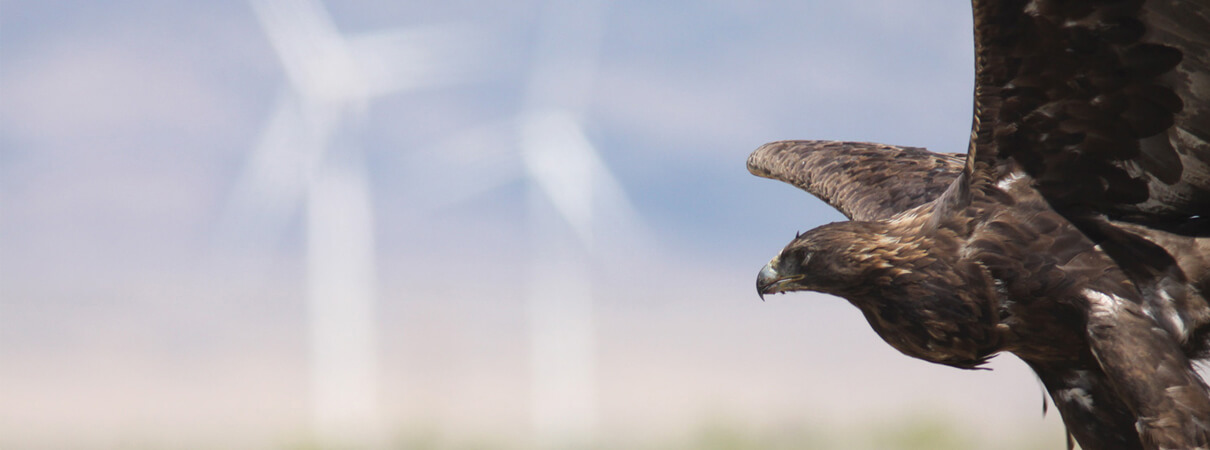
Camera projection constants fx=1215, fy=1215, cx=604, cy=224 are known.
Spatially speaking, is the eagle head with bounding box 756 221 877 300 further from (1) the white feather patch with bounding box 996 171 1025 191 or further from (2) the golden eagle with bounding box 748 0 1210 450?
(1) the white feather patch with bounding box 996 171 1025 191

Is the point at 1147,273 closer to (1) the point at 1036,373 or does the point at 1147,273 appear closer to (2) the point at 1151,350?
(2) the point at 1151,350

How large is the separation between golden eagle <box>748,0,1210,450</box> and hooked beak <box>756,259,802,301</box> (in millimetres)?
11

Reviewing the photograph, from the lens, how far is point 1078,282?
5.84 m

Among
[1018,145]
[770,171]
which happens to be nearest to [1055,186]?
[1018,145]

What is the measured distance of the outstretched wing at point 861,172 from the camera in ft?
29.0

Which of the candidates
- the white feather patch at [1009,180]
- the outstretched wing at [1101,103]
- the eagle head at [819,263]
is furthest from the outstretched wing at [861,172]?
the outstretched wing at [1101,103]

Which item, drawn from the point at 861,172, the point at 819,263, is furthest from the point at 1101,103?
the point at 861,172

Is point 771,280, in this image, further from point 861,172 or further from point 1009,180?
point 861,172

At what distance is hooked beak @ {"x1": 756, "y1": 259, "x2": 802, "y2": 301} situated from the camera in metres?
6.50

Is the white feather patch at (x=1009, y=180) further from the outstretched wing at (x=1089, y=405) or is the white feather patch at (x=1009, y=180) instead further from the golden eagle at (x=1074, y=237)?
the outstretched wing at (x=1089, y=405)

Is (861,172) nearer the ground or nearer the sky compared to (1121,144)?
nearer the sky

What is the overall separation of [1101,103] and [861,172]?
385 centimetres

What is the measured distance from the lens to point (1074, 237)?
598 cm

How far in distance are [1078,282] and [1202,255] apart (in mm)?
626
